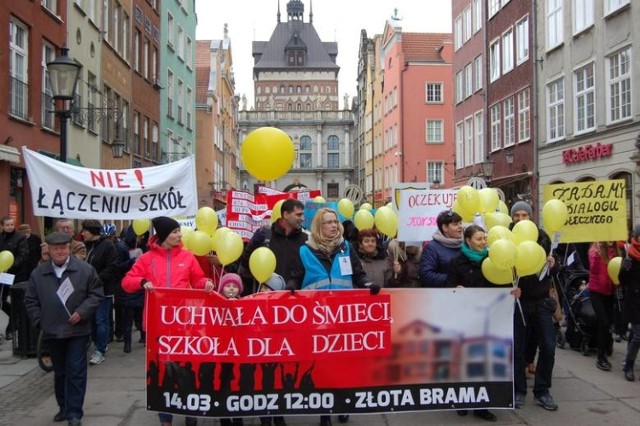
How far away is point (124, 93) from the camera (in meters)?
26.0

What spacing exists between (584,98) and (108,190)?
18554 mm

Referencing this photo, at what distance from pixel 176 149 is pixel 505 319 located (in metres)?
32.9

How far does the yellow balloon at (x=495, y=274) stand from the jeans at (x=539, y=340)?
486mm

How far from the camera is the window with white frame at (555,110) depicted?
24.4m

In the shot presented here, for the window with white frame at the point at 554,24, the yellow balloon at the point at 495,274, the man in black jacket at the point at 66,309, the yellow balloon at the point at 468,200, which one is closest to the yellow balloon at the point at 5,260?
the man in black jacket at the point at 66,309

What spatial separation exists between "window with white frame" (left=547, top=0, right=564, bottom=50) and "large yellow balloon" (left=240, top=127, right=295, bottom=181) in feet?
55.6

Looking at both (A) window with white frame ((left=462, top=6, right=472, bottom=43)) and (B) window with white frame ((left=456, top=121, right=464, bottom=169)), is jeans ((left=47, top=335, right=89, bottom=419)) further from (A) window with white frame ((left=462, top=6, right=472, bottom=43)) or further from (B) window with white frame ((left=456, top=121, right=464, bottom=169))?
(B) window with white frame ((left=456, top=121, right=464, bottom=169))

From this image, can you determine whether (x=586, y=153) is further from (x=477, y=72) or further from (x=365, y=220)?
(x=365, y=220)

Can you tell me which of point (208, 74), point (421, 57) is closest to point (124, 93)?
point (208, 74)

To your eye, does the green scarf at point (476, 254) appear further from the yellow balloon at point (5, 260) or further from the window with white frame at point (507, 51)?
the window with white frame at point (507, 51)

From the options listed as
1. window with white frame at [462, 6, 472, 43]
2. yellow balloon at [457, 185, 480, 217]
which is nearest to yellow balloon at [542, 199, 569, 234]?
yellow balloon at [457, 185, 480, 217]

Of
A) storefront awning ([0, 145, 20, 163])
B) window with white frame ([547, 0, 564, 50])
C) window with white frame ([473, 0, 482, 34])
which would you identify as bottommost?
storefront awning ([0, 145, 20, 163])

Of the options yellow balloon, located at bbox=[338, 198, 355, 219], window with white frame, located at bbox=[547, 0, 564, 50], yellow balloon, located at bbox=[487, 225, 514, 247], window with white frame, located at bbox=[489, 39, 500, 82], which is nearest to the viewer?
yellow balloon, located at bbox=[487, 225, 514, 247]

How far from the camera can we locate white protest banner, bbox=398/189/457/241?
8711 mm
